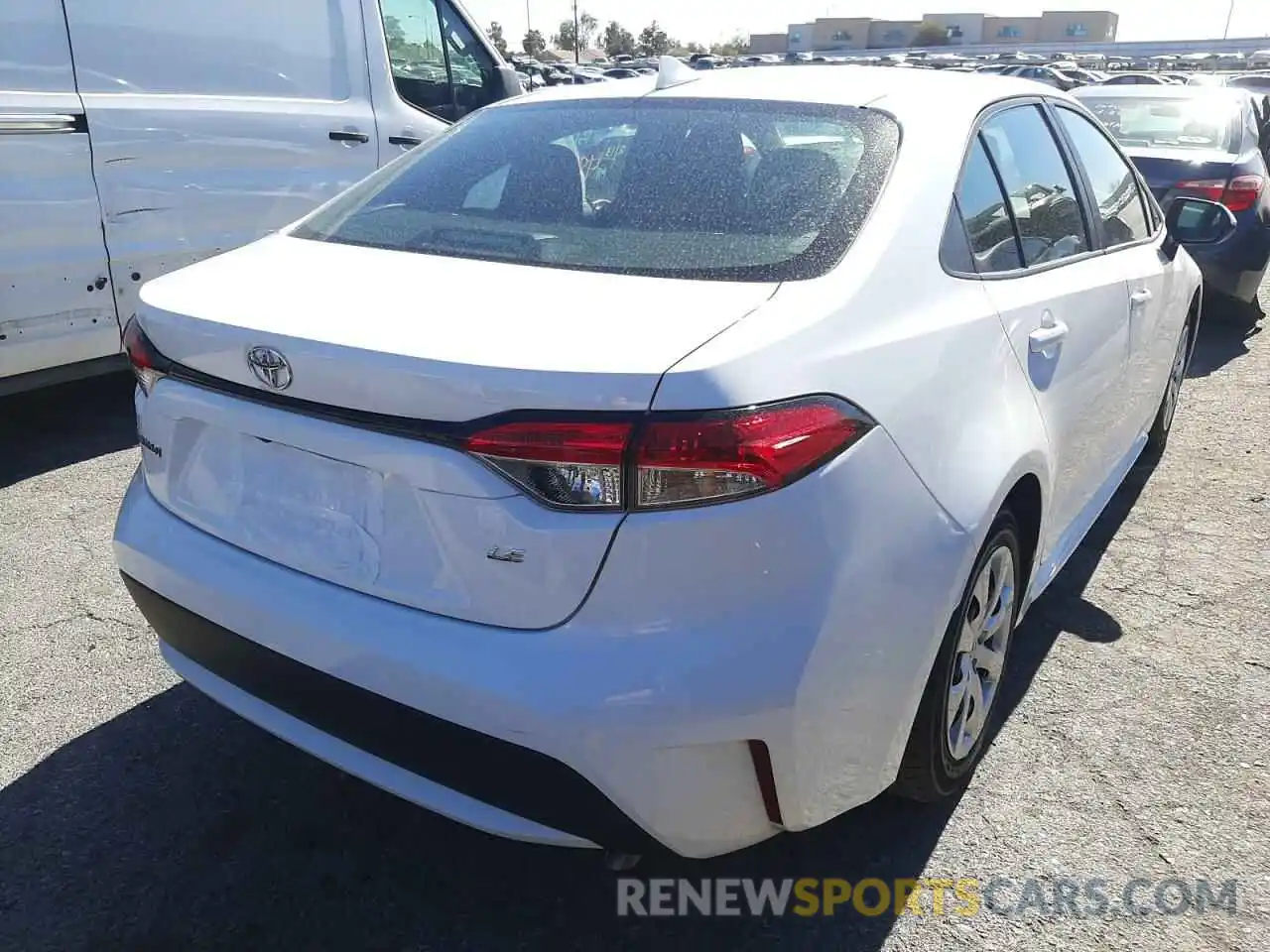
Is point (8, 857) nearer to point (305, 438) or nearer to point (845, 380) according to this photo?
point (305, 438)

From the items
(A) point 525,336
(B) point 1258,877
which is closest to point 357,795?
(A) point 525,336

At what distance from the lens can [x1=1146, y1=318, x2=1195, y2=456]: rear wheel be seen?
4.40 metres

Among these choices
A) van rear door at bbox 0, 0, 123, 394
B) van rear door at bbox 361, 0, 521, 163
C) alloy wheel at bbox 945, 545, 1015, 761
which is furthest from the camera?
van rear door at bbox 361, 0, 521, 163

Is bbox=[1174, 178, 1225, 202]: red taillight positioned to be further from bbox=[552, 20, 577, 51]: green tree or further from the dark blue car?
bbox=[552, 20, 577, 51]: green tree

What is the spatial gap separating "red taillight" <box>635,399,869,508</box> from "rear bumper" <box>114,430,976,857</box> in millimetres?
31

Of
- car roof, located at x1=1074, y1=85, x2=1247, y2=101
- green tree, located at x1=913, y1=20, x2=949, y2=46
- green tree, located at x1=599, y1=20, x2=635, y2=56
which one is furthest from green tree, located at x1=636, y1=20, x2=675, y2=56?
car roof, located at x1=1074, y1=85, x2=1247, y2=101

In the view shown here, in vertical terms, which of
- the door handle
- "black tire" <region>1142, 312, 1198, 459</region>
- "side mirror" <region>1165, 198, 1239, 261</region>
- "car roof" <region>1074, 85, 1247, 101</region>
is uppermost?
"car roof" <region>1074, 85, 1247, 101</region>

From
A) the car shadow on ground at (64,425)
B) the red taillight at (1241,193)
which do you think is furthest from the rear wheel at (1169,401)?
the car shadow on ground at (64,425)

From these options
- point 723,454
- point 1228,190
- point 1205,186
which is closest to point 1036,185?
point 723,454

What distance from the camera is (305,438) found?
1801 mm

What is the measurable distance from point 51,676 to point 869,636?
2310 mm

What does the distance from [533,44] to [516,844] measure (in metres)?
83.5

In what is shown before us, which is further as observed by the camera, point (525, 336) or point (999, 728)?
point (999, 728)

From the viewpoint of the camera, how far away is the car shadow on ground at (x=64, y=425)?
4.40m
